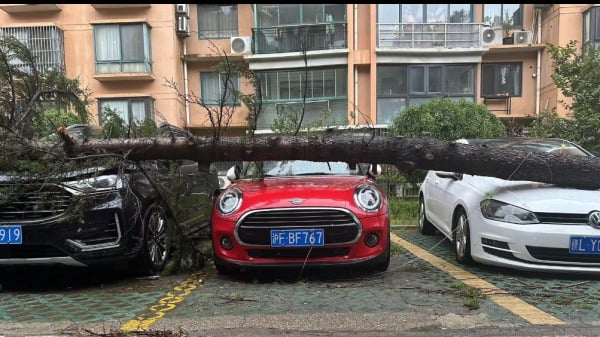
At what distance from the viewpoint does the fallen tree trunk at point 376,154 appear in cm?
547

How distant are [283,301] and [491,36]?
2022 centimetres

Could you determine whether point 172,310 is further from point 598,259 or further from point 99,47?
point 99,47

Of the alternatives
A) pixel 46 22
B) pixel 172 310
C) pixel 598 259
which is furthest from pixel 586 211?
pixel 46 22

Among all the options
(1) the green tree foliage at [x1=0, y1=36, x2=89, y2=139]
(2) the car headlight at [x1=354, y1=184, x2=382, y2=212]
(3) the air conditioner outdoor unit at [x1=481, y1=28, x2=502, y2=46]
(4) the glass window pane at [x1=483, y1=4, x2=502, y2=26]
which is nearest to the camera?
(2) the car headlight at [x1=354, y1=184, x2=382, y2=212]

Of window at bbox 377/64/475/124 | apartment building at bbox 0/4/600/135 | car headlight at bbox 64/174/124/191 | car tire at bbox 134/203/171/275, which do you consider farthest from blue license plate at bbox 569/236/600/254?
window at bbox 377/64/475/124

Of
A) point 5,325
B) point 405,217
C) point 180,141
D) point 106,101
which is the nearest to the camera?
point 5,325

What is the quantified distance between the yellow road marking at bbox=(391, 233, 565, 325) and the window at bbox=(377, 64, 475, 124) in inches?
626

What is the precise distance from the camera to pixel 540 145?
6387 millimetres

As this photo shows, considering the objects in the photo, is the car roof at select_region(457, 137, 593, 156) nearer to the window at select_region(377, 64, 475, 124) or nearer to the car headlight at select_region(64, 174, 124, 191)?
the car headlight at select_region(64, 174, 124, 191)

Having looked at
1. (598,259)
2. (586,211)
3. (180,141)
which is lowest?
(598,259)

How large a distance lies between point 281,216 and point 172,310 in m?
1.31

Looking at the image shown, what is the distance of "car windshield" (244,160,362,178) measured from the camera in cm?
616

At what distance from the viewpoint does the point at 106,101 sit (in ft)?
72.7

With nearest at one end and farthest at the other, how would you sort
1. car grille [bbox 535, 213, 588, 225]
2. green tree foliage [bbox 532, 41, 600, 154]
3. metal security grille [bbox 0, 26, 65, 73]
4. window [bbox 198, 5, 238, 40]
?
Result: 1. car grille [bbox 535, 213, 588, 225]
2. green tree foliage [bbox 532, 41, 600, 154]
3. metal security grille [bbox 0, 26, 65, 73]
4. window [bbox 198, 5, 238, 40]
